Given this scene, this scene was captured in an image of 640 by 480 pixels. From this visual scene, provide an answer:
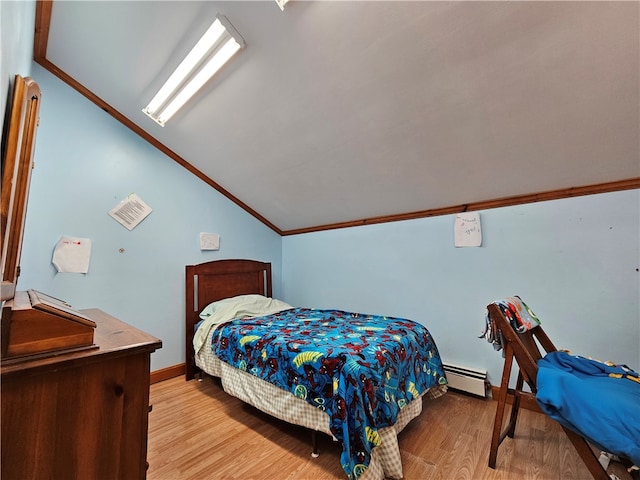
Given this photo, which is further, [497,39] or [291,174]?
→ [291,174]

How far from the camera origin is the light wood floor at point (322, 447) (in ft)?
4.84

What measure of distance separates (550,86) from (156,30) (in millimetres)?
2348

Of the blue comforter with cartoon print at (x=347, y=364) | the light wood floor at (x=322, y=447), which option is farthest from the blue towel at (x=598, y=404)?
the blue comforter with cartoon print at (x=347, y=364)

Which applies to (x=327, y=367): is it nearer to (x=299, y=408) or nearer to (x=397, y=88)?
(x=299, y=408)

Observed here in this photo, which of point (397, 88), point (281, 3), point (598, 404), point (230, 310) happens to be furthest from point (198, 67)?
point (598, 404)

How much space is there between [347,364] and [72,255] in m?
2.38

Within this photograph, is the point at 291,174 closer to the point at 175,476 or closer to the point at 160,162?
the point at 160,162

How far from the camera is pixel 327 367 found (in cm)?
155

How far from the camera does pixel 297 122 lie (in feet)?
6.92

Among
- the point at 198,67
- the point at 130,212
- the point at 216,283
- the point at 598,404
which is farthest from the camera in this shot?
the point at 216,283

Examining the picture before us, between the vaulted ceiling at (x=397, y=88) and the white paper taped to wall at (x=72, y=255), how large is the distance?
119cm

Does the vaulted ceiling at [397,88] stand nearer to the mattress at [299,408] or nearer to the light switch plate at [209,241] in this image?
the light switch plate at [209,241]

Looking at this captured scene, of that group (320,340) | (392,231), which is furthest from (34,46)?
(392,231)

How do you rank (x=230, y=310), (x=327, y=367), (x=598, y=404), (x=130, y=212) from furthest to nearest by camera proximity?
1. (x=230, y=310)
2. (x=130, y=212)
3. (x=327, y=367)
4. (x=598, y=404)
